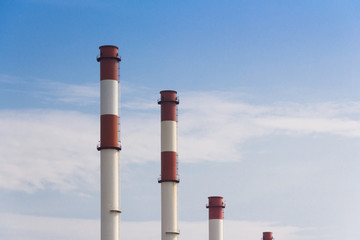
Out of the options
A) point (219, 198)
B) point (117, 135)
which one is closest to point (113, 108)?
point (117, 135)

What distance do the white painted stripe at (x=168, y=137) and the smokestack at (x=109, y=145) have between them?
252 inches

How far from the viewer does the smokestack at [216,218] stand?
53.8 metres

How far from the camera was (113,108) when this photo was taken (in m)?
42.6

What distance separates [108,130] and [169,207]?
8.06 m

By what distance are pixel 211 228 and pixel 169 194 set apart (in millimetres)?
7534

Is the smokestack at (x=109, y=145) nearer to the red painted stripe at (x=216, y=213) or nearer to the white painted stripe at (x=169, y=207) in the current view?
the white painted stripe at (x=169, y=207)

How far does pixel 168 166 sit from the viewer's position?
157ft

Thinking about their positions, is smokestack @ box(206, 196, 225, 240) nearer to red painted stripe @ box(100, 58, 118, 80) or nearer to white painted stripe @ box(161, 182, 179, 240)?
white painted stripe @ box(161, 182, 179, 240)

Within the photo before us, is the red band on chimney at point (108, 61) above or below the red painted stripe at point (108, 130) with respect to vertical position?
above

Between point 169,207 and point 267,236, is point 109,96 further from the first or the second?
point 267,236

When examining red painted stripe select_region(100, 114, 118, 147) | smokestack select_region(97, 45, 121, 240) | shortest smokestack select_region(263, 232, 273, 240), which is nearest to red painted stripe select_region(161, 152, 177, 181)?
smokestack select_region(97, 45, 121, 240)

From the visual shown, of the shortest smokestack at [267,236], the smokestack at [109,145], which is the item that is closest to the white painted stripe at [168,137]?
the smokestack at [109,145]

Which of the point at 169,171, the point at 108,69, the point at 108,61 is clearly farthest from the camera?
the point at 169,171

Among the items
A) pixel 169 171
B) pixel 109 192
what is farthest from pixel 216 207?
pixel 109 192
